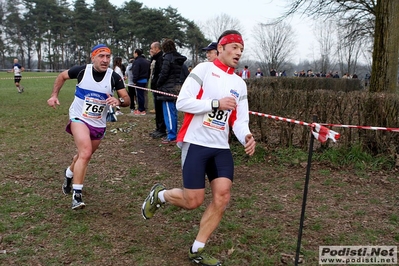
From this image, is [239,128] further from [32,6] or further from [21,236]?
[32,6]

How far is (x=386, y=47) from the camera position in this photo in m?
8.45

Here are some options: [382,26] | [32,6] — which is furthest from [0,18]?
[382,26]

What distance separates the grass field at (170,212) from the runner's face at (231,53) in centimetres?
184

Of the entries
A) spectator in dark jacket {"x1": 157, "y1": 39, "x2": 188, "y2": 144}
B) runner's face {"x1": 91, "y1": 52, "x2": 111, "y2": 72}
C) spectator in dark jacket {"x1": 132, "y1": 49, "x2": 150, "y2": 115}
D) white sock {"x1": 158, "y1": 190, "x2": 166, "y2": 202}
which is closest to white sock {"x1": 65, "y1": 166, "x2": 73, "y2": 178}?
runner's face {"x1": 91, "y1": 52, "x2": 111, "y2": 72}

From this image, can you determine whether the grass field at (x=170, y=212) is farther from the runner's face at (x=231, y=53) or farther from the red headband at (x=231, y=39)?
the red headband at (x=231, y=39)

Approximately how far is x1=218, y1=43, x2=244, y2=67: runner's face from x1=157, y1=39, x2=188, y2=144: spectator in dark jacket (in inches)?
187

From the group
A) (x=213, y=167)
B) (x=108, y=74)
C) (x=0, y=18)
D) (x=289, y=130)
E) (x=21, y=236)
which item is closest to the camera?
(x=213, y=167)

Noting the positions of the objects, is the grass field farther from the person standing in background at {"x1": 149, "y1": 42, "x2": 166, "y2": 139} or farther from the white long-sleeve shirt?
the person standing in background at {"x1": 149, "y1": 42, "x2": 166, "y2": 139}

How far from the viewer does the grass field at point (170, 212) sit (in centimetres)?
374

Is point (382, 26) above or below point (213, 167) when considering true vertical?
above

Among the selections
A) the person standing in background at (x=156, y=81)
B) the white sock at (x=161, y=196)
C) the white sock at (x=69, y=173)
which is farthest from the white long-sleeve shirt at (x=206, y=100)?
the person standing in background at (x=156, y=81)

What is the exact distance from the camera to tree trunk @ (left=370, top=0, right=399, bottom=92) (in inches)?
328

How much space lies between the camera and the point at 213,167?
11.4 feet

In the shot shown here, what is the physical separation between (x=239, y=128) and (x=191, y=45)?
179 feet
